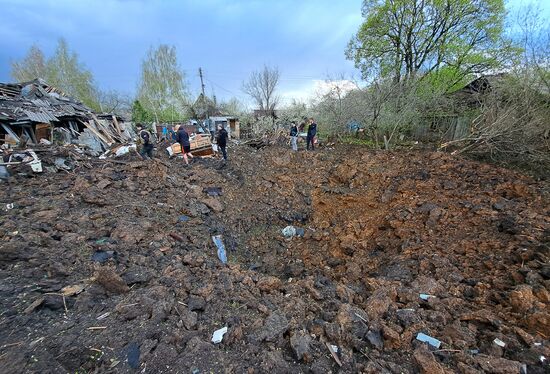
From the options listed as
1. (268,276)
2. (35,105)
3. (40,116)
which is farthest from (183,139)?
(35,105)

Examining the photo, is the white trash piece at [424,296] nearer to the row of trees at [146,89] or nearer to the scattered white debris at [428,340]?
the scattered white debris at [428,340]

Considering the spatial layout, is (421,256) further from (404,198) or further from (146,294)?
(146,294)

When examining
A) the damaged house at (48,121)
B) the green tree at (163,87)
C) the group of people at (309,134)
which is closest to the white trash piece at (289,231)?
the group of people at (309,134)

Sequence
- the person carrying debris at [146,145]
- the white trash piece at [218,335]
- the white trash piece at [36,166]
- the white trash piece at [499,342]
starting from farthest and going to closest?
the person carrying debris at [146,145], the white trash piece at [36,166], the white trash piece at [499,342], the white trash piece at [218,335]

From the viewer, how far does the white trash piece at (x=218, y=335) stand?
2.33 metres

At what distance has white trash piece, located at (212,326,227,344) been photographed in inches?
91.9

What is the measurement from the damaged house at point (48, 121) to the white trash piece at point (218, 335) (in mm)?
9180

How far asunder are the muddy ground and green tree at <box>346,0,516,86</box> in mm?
8704

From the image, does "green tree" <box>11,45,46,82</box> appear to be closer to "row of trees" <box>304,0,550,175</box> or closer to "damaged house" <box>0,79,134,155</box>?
"damaged house" <box>0,79,134,155</box>

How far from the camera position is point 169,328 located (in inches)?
93.4

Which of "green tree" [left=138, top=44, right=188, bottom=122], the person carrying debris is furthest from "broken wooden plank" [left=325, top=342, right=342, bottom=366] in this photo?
"green tree" [left=138, top=44, right=188, bottom=122]

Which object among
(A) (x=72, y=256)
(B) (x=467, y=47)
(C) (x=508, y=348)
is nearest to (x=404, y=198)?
(C) (x=508, y=348)

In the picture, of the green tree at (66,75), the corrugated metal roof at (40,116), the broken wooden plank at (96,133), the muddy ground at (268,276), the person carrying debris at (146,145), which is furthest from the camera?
the green tree at (66,75)

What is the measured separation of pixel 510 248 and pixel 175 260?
545cm
